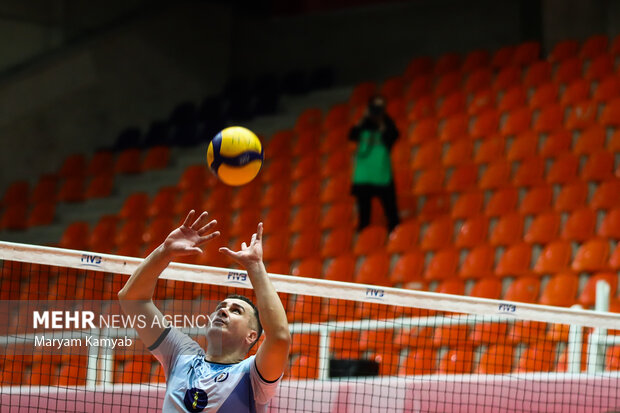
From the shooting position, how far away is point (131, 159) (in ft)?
57.1

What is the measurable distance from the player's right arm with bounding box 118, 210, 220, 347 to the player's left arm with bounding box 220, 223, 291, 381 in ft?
0.97

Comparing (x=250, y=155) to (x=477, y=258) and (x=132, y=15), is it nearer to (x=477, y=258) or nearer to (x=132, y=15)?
(x=477, y=258)

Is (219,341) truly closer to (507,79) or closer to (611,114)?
(611,114)

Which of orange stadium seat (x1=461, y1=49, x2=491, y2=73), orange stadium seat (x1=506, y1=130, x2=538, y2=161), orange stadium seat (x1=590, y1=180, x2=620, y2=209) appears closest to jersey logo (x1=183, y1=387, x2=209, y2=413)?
orange stadium seat (x1=590, y1=180, x2=620, y2=209)

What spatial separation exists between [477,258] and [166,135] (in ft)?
29.1

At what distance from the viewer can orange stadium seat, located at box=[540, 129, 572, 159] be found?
11711 mm

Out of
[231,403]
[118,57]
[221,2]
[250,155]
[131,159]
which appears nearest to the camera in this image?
[231,403]

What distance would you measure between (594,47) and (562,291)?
16.8 ft

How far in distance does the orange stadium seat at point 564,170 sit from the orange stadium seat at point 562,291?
1.72 metres

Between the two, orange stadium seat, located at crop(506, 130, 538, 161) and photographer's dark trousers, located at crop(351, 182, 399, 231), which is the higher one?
orange stadium seat, located at crop(506, 130, 538, 161)

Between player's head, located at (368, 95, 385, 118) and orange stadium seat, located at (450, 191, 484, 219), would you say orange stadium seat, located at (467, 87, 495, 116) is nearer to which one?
orange stadium seat, located at (450, 191, 484, 219)

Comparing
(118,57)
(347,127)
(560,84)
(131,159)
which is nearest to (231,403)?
(560,84)

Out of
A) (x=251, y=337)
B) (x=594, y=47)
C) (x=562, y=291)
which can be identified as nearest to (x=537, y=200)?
(x=562, y=291)

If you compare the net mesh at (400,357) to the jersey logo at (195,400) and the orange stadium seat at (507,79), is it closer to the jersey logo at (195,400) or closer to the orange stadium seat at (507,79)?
the jersey logo at (195,400)
